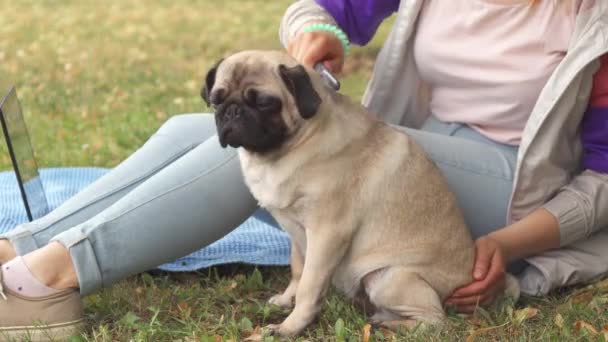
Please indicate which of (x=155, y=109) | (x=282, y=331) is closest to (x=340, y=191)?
(x=282, y=331)

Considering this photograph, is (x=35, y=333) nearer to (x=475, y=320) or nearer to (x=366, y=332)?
(x=366, y=332)

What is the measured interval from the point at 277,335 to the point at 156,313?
0.41 meters

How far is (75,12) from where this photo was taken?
930cm

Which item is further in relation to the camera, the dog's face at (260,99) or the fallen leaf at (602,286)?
the fallen leaf at (602,286)

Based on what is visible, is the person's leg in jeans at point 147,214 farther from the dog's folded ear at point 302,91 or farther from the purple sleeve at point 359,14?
the purple sleeve at point 359,14

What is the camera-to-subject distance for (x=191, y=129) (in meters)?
3.12

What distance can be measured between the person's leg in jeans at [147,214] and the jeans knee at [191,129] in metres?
0.06

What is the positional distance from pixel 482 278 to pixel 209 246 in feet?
3.65

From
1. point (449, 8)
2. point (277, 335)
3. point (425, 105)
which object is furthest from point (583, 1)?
point (277, 335)

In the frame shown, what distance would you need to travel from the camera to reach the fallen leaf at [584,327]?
2663 mm

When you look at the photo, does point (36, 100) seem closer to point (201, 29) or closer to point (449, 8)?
point (201, 29)

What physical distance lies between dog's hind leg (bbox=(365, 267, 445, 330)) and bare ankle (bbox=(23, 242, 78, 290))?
0.88 meters

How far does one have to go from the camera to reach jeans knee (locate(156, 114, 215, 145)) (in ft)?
10.2

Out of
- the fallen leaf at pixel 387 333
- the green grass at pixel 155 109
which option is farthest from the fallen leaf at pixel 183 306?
the fallen leaf at pixel 387 333
